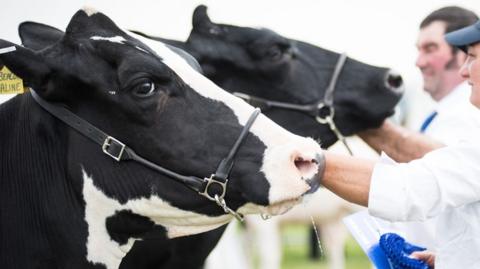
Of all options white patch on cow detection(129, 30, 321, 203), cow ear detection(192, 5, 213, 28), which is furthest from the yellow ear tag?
cow ear detection(192, 5, 213, 28)

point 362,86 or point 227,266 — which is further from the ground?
point 362,86

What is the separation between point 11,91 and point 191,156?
94cm

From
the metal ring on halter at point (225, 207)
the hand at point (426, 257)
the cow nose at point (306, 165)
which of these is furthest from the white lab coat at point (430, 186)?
the metal ring on halter at point (225, 207)

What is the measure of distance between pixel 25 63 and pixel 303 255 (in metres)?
13.7

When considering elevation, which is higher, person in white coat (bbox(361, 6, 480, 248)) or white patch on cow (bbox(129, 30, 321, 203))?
white patch on cow (bbox(129, 30, 321, 203))

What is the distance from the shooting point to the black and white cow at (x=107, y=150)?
331 centimetres

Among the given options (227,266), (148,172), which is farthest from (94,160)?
(227,266)

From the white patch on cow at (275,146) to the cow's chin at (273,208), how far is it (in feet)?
0.17

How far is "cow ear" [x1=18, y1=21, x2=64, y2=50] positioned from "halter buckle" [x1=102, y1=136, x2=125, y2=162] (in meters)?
0.78

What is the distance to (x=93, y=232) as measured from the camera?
347 cm

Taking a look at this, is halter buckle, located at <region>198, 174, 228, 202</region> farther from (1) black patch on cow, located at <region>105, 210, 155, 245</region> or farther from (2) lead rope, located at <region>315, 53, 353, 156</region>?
(2) lead rope, located at <region>315, 53, 353, 156</region>

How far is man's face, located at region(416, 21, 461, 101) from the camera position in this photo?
6.83 metres

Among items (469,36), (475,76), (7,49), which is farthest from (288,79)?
(7,49)

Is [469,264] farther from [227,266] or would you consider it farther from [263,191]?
[227,266]
